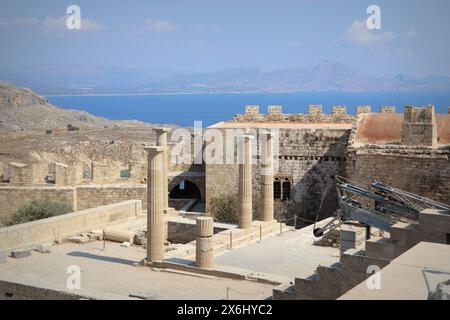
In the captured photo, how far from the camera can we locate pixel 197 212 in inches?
1164

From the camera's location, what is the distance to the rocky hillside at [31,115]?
76.8 m

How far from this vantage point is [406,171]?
24703 mm

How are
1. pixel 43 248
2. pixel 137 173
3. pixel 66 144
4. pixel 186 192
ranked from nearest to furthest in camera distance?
pixel 43 248 < pixel 137 173 < pixel 186 192 < pixel 66 144

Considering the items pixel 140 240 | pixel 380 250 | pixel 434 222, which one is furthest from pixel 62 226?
pixel 434 222

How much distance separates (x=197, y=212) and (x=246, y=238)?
6.95 metres

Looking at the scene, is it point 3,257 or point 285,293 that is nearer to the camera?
point 285,293

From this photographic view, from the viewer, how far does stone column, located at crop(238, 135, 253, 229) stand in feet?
76.0

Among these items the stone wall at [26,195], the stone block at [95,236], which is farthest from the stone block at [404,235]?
the stone wall at [26,195]

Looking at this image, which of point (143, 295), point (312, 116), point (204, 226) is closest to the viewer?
point (143, 295)

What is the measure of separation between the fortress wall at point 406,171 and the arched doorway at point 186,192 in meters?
9.98

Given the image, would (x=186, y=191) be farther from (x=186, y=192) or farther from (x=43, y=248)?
(x=43, y=248)

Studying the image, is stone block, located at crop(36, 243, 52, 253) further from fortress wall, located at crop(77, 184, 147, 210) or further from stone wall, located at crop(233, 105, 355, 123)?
stone wall, located at crop(233, 105, 355, 123)

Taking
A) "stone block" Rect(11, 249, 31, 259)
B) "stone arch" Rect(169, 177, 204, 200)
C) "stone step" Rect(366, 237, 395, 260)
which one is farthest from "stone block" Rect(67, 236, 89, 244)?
"stone step" Rect(366, 237, 395, 260)
